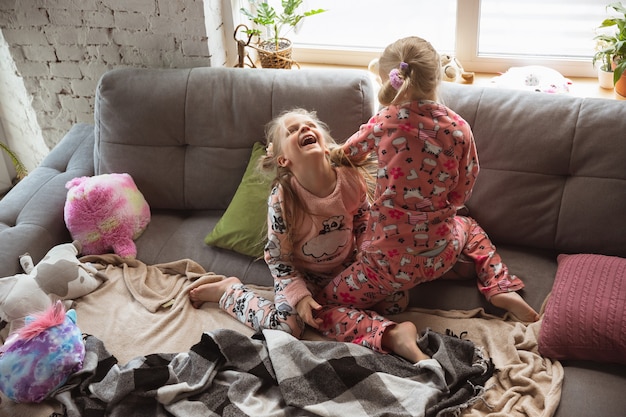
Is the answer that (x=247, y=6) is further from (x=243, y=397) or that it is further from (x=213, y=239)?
(x=243, y=397)

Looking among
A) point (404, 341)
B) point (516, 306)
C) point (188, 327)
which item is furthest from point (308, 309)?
point (516, 306)

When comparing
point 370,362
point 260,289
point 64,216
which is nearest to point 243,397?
point 370,362

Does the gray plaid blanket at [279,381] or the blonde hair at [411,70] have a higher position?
the blonde hair at [411,70]

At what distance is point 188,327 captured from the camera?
2.12m

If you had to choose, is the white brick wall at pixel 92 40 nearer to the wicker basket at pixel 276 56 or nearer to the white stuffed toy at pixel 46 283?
the wicker basket at pixel 276 56

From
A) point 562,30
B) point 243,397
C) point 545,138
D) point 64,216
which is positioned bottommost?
point 243,397

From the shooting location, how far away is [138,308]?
2201 millimetres

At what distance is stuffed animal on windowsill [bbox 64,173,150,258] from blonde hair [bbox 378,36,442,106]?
112cm

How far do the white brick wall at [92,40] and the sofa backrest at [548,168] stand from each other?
106 centimetres

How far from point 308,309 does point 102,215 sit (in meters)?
0.91

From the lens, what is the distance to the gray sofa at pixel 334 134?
2.09 metres

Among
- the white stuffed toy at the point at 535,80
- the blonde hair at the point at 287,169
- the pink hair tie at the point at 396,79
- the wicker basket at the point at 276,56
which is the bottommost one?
the blonde hair at the point at 287,169

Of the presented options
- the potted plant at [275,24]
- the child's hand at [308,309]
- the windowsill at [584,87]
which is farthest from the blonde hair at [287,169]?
the windowsill at [584,87]

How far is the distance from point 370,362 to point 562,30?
5.70ft
